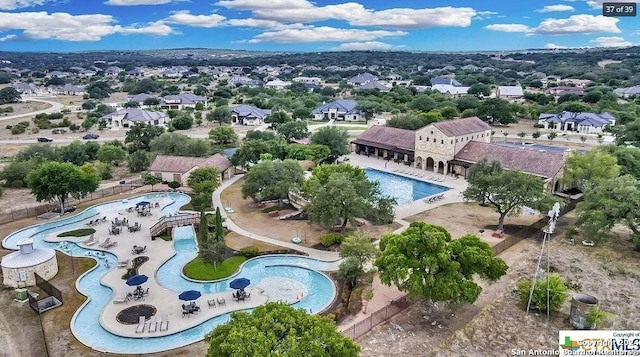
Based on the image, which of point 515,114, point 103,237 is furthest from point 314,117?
point 103,237

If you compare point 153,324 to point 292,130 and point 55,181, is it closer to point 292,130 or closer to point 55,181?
point 55,181

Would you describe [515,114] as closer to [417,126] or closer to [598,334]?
[417,126]

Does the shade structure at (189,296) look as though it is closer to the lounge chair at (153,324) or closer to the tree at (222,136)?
the lounge chair at (153,324)

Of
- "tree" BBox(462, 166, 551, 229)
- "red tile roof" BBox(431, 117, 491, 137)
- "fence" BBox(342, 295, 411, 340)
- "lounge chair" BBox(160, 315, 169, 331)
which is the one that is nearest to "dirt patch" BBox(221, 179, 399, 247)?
"tree" BBox(462, 166, 551, 229)

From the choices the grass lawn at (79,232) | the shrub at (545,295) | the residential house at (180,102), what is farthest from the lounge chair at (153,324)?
the residential house at (180,102)

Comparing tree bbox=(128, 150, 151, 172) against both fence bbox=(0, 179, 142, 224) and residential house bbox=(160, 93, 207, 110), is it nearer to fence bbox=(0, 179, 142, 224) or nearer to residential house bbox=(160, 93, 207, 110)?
fence bbox=(0, 179, 142, 224)
